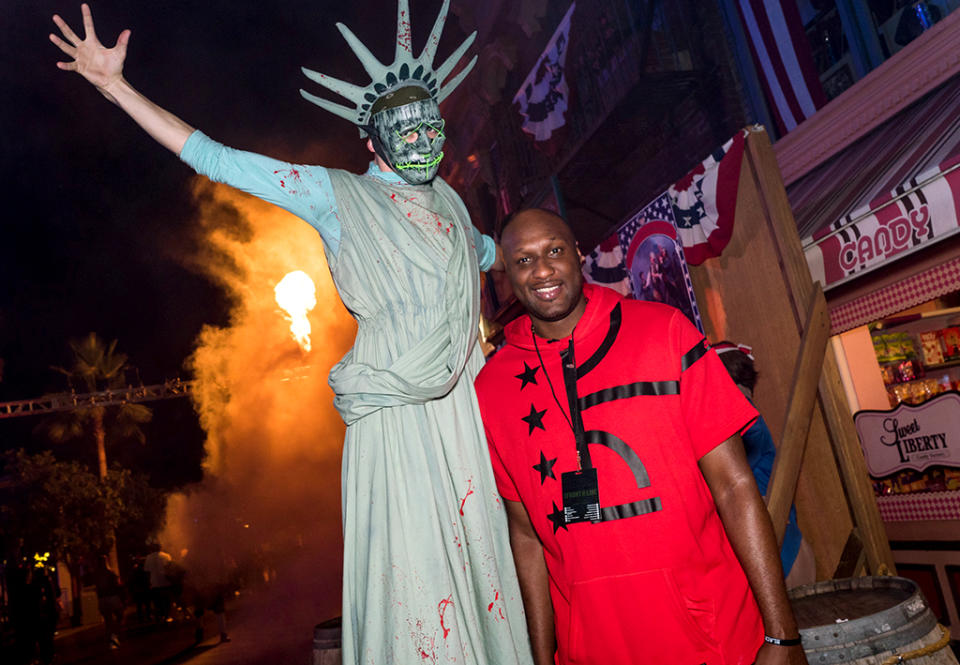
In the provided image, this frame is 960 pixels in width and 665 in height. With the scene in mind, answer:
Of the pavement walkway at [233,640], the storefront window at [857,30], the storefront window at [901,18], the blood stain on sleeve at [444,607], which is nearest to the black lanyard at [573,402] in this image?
the blood stain on sleeve at [444,607]

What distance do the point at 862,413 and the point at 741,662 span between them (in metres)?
6.71

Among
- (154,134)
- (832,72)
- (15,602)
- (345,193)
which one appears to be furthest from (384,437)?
Result: (15,602)

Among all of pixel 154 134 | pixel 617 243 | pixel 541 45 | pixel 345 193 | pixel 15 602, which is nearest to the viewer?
pixel 154 134

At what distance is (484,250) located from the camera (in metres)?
3.17

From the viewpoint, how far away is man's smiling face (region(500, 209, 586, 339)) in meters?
2.62

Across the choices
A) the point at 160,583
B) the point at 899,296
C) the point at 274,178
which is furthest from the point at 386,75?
the point at 160,583

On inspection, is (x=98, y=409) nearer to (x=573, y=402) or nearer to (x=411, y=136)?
(x=411, y=136)

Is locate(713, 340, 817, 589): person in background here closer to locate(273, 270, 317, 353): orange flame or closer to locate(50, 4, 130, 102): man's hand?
locate(50, 4, 130, 102): man's hand

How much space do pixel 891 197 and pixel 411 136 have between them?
4.36m

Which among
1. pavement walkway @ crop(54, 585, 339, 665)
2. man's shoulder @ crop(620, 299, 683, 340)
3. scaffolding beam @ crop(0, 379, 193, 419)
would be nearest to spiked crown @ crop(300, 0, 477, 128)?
man's shoulder @ crop(620, 299, 683, 340)

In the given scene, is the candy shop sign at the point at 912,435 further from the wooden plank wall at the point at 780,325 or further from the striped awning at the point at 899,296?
the wooden plank wall at the point at 780,325

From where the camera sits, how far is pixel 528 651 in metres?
2.52

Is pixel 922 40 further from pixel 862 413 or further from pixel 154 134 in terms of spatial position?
pixel 154 134

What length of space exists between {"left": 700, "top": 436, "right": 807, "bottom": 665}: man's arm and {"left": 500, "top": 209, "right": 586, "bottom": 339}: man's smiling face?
2.41 feet
